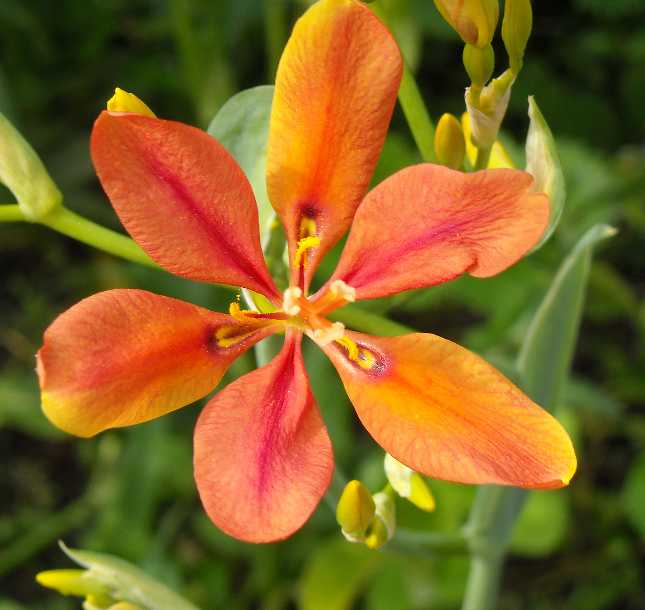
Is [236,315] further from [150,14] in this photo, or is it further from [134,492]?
[150,14]

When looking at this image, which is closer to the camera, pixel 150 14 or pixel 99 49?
pixel 99 49

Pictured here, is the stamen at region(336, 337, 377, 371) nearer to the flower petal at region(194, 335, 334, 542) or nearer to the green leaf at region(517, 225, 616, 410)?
the flower petal at region(194, 335, 334, 542)

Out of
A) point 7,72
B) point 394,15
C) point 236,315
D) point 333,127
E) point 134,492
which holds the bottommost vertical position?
point 134,492

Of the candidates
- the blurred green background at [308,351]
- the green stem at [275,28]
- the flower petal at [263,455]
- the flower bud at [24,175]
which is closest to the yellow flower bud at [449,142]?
the flower petal at [263,455]

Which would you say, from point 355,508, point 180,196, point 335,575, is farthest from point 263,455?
point 335,575

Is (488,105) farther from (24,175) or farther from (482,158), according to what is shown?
(24,175)

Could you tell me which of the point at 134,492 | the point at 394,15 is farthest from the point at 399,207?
the point at 134,492
